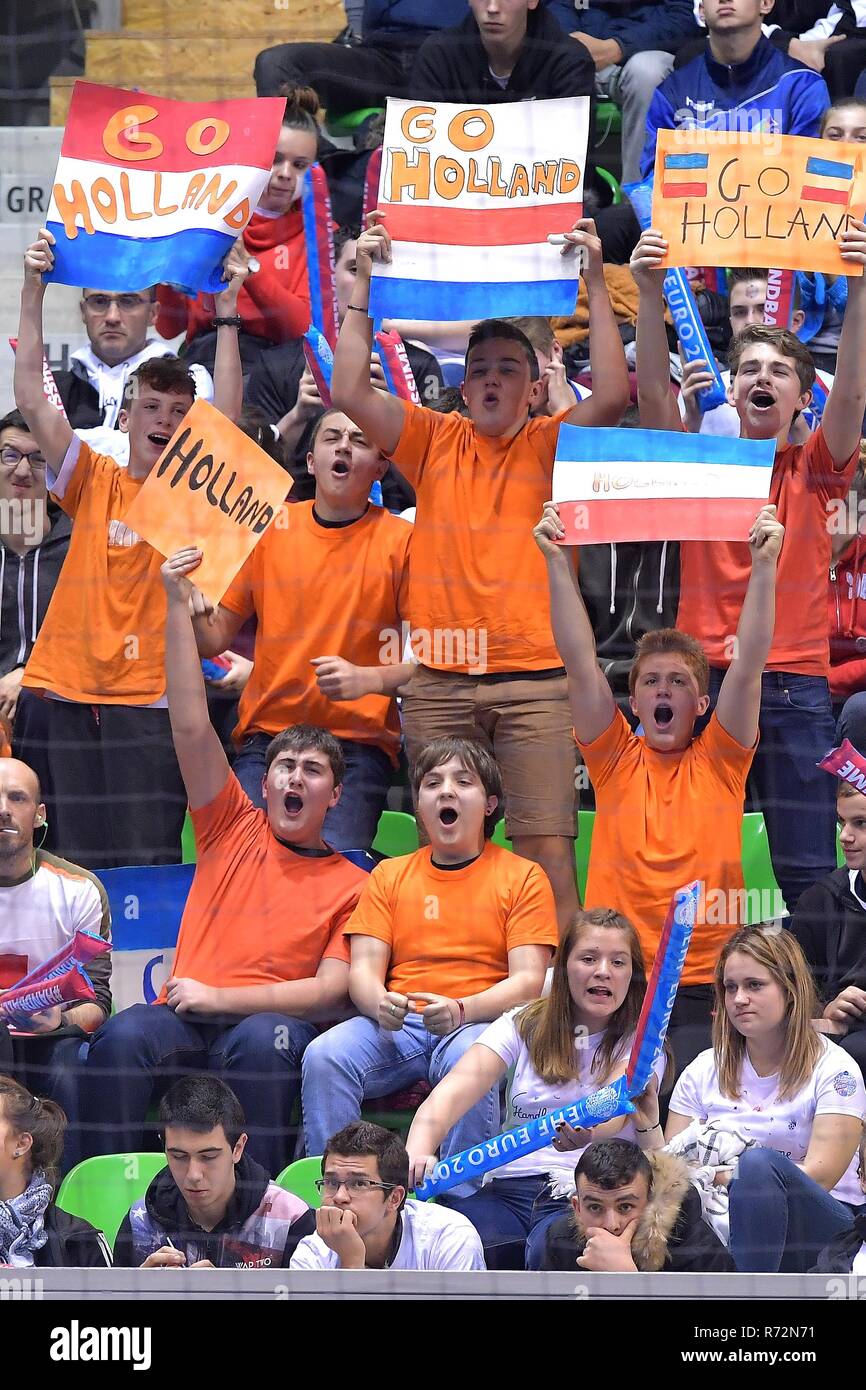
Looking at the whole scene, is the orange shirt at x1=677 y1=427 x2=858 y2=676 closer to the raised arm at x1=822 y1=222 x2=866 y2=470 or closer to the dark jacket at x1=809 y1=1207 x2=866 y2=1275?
the raised arm at x1=822 y1=222 x2=866 y2=470

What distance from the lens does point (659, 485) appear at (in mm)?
3625

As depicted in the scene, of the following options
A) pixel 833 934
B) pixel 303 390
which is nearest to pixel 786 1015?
pixel 833 934

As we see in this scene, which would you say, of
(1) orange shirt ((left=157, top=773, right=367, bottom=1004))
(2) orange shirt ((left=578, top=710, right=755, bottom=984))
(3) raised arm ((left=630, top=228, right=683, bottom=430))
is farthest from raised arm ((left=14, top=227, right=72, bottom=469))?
(2) orange shirt ((left=578, top=710, right=755, bottom=984))

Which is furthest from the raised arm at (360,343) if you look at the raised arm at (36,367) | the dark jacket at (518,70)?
the dark jacket at (518,70)

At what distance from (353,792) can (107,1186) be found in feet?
2.64

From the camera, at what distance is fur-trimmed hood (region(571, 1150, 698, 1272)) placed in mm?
3184

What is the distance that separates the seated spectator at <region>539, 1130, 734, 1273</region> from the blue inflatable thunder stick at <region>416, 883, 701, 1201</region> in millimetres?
70

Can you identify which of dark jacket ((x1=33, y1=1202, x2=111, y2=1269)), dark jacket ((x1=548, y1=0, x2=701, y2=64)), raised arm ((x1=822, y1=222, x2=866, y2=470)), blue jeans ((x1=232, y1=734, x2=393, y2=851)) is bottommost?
dark jacket ((x1=33, y1=1202, x2=111, y2=1269))

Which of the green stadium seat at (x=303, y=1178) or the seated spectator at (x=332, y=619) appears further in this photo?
the seated spectator at (x=332, y=619)

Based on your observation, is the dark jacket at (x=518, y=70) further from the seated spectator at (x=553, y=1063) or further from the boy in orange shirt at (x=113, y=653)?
the seated spectator at (x=553, y=1063)

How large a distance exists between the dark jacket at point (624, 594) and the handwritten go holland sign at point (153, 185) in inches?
33.4

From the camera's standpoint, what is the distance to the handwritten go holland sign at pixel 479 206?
12.6 ft
